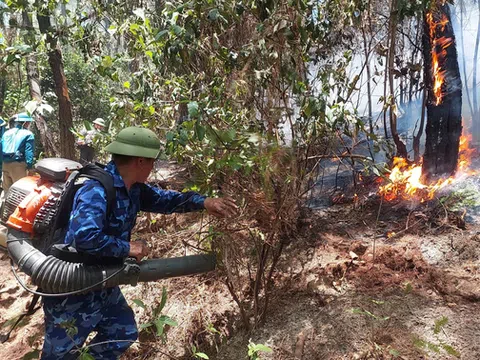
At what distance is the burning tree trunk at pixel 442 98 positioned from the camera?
18.1 ft

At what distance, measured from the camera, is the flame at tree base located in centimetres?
520

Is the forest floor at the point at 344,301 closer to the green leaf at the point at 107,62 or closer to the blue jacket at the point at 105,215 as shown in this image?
the blue jacket at the point at 105,215

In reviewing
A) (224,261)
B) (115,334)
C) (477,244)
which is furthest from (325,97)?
(477,244)

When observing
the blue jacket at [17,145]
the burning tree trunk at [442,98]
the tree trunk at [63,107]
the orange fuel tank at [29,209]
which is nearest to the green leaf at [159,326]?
the orange fuel tank at [29,209]

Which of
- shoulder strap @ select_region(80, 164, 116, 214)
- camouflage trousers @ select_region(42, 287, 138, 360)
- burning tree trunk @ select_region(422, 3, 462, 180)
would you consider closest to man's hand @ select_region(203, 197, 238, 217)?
shoulder strap @ select_region(80, 164, 116, 214)

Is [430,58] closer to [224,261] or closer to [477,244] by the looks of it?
[477,244]

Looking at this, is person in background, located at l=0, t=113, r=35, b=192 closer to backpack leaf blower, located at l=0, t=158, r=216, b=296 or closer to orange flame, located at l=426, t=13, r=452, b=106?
backpack leaf blower, located at l=0, t=158, r=216, b=296

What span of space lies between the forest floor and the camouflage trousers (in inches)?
11.0

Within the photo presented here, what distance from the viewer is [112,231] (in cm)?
235

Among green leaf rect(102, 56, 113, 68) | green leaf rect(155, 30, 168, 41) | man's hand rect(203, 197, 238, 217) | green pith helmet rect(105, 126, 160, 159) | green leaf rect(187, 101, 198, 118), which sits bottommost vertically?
man's hand rect(203, 197, 238, 217)

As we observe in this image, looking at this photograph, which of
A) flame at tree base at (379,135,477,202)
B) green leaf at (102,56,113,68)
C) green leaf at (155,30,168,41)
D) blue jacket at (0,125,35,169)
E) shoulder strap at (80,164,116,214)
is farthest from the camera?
blue jacket at (0,125,35,169)

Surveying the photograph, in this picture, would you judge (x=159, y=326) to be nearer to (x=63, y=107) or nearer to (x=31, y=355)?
(x=31, y=355)

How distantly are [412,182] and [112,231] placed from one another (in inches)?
180

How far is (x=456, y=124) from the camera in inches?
219
